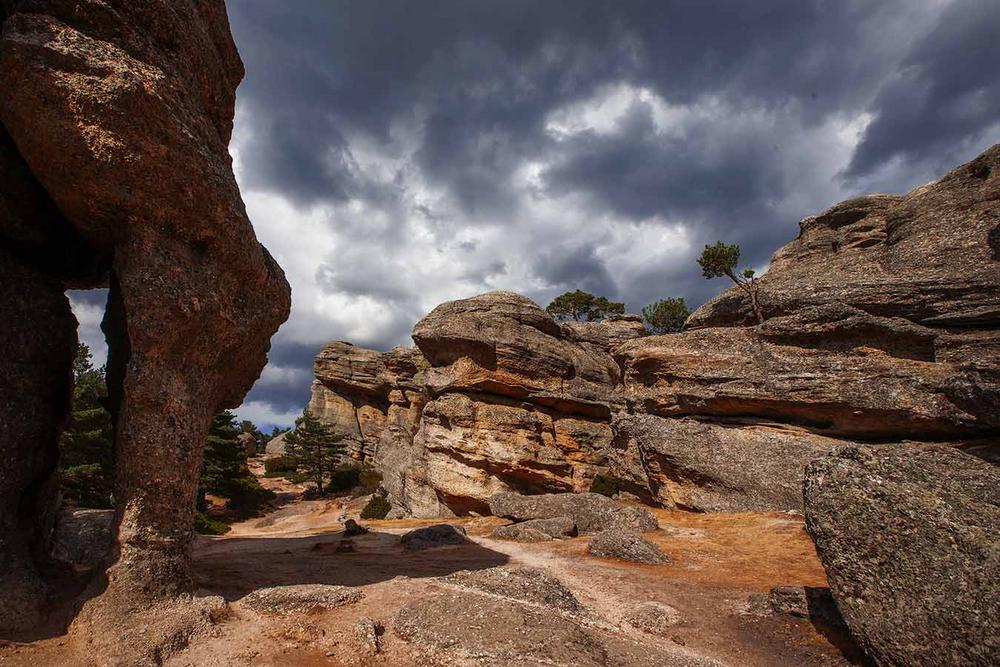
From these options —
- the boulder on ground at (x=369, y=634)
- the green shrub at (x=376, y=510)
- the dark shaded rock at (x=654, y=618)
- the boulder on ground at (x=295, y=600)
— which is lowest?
the green shrub at (x=376, y=510)

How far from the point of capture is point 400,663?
708 cm

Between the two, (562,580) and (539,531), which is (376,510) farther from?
(562,580)

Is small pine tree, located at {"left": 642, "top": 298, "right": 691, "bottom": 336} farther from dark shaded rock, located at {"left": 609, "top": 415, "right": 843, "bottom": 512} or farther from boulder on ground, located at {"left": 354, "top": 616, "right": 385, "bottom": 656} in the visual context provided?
boulder on ground, located at {"left": 354, "top": 616, "right": 385, "bottom": 656}

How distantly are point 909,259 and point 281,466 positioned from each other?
6840 cm

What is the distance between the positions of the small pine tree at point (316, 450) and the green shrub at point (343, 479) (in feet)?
3.67

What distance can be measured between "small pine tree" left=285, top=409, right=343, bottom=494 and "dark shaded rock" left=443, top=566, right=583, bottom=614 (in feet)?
160

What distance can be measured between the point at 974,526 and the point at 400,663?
9.37 m

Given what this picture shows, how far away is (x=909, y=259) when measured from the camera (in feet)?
86.4

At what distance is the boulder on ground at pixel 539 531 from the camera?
751 inches

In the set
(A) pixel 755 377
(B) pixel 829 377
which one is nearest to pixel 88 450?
(A) pixel 755 377

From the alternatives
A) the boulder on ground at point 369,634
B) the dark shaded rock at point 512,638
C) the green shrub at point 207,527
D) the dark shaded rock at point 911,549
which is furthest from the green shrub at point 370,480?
the dark shaded rock at point 911,549

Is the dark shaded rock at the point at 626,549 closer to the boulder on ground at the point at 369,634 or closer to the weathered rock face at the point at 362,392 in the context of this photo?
the boulder on ground at the point at 369,634

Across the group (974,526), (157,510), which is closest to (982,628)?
(974,526)

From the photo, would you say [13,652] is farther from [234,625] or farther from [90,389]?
[90,389]
